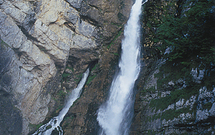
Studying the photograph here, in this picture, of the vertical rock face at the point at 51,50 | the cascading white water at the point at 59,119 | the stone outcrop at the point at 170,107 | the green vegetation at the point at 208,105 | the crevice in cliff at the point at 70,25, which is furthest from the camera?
the crevice in cliff at the point at 70,25

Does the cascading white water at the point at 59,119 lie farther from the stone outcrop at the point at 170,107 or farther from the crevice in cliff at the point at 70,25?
the stone outcrop at the point at 170,107

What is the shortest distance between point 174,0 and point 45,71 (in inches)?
571

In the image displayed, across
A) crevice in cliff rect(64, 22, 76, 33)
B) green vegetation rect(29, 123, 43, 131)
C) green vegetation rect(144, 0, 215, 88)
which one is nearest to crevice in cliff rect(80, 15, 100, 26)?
crevice in cliff rect(64, 22, 76, 33)

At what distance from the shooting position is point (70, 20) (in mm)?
18422

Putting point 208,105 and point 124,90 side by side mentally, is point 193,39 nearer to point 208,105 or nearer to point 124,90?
point 208,105

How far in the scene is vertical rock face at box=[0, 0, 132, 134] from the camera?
14.6 meters

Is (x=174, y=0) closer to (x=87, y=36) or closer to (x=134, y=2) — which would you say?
(x=134, y=2)

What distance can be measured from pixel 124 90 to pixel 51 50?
28.4 feet

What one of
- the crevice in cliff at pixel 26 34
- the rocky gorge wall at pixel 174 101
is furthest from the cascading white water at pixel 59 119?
the rocky gorge wall at pixel 174 101

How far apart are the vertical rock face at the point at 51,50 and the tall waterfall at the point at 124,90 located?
115cm

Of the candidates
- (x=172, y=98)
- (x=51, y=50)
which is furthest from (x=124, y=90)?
(x=51, y=50)

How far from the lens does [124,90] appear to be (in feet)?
48.2

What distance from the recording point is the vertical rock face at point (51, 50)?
574 inches

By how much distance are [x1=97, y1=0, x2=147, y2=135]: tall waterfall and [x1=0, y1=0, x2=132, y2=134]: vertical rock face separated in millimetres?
1147
